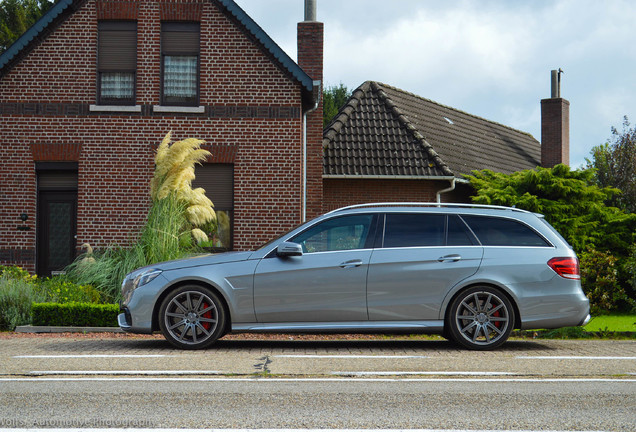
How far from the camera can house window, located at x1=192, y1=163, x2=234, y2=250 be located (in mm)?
17031

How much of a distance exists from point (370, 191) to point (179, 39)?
6184 mm

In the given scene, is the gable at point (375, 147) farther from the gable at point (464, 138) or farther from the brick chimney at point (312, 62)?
the brick chimney at point (312, 62)

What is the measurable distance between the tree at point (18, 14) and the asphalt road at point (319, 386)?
95.7ft

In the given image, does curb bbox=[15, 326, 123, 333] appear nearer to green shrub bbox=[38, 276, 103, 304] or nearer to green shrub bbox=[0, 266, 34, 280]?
green shrub bbox=[38, 276, 103, 304]

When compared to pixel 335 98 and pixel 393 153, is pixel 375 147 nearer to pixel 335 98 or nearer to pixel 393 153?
pixel 393 153

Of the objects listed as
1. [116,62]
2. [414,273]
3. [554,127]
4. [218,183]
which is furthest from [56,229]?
[554,127]

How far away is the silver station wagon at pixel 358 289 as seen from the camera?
899 cm

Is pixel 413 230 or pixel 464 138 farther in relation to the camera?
pixel 464 138

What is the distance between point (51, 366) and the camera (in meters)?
7.77

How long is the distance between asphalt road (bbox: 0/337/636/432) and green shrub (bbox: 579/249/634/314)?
7.05 meters

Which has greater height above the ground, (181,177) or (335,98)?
(335,98)

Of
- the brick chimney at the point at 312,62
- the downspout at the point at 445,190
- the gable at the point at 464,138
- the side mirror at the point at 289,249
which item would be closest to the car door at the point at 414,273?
the side mirror at the point at 289,249

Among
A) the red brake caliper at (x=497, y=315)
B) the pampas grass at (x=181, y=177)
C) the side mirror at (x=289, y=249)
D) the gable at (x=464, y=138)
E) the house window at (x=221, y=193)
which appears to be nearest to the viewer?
the side mirror at (x=289, y=249)

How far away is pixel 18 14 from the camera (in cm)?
3528
